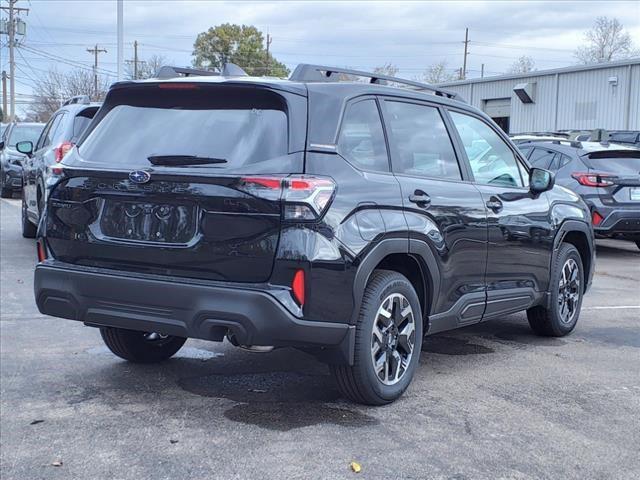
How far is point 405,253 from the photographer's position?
4629 millimetres

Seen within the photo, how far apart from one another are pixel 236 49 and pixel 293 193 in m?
64.8

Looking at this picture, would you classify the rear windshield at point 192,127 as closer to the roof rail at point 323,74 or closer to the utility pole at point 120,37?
the roof rail at point 323,74

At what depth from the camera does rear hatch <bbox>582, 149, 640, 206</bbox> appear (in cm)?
1132

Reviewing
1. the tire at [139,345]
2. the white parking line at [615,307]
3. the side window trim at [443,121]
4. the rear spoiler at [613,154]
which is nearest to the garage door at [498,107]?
the rear spoiler at [613,154]

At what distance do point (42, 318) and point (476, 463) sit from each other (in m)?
4.53

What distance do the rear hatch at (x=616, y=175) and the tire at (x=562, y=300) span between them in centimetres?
490

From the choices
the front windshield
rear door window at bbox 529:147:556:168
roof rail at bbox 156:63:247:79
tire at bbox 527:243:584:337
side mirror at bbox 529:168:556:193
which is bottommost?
tire at bbox 527:243:584:337

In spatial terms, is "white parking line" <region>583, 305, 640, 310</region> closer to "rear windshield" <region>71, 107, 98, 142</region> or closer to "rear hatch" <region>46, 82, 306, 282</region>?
"rear hatch" <region>46, 82, 306, 282</region>

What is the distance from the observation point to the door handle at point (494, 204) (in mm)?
5473

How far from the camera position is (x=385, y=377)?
15.2ft

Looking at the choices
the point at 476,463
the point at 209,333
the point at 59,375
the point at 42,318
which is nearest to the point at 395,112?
the point at 209,333

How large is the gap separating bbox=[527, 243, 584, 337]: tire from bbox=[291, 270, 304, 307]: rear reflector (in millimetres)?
3033

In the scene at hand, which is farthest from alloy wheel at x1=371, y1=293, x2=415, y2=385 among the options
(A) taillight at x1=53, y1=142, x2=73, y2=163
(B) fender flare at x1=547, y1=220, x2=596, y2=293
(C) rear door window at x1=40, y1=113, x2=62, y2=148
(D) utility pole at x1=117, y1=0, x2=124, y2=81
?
(D) utility pole at x1=117, y1=0, x2=124, y2=81

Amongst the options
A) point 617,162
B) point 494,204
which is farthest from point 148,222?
point 617,162
